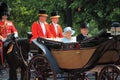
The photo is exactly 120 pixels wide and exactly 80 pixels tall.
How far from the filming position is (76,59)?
26.9 ft

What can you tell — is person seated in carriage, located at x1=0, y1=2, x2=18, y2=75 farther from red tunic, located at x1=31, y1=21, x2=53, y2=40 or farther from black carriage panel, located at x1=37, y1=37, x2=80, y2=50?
black carriage panel, located at x1=37, y1=37, x2=80, y2=50

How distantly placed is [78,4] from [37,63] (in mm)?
7041

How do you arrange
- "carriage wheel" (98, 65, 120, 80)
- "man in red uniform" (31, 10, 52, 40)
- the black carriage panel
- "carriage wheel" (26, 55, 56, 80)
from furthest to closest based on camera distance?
"man in red uniform" (31, 10, 52, 40)
"carriage wheel" (26, 55, 56, 80)
the black carriage panel
"carriage wheel" (98, 65, 120, 80)

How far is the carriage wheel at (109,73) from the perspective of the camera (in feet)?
24.6

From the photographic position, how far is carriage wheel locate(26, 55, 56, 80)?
8.65 metres

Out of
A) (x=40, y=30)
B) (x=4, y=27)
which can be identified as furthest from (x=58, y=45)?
(x=4, y=27)

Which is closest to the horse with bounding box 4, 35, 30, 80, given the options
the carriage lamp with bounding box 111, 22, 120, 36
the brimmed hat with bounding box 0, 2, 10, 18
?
the brimmed hat with bounding box 0, 2, 10, 18

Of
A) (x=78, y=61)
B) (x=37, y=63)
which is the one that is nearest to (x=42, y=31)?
(x=37, y=63)

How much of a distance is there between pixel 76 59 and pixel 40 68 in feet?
3.11

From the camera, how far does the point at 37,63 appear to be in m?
8.87

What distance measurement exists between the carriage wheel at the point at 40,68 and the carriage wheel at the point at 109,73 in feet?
3.84

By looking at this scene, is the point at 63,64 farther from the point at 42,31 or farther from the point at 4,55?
the point at 4,55

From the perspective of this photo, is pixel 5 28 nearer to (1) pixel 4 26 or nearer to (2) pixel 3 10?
(1) pixel 4 26

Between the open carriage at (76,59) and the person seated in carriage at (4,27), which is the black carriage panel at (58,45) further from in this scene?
the person seated in carriage at (4,27)
